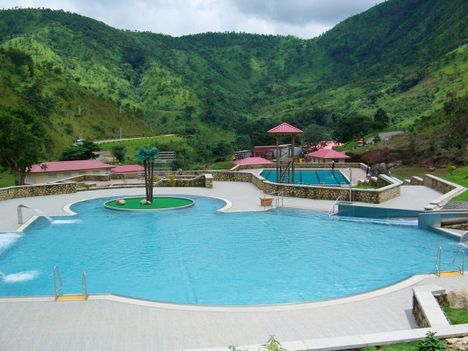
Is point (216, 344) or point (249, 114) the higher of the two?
point (249, 114)

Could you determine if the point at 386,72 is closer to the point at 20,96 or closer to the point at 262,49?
the point at 262,49

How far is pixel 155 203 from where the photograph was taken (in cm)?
2227

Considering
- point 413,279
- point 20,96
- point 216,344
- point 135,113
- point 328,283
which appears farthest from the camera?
point 135,113

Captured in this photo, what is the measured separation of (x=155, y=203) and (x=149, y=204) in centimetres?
50

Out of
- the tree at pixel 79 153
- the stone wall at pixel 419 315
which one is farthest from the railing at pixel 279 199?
the tree at pixel 79 153

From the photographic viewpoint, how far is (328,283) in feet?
36.2

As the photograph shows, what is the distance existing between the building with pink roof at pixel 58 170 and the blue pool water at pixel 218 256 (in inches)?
760

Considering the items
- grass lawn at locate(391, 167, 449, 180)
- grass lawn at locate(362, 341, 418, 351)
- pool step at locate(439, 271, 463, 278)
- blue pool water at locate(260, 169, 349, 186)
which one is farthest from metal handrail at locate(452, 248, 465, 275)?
grass lawn at locate(391, 167, 449, 180)

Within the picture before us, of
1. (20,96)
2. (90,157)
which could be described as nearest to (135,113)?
(20,96)

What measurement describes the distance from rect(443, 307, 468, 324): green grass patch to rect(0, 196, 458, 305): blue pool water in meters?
2.81

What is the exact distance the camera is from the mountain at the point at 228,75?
218 feet

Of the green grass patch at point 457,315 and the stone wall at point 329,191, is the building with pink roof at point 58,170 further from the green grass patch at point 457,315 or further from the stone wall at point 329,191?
the green grass patch at point 457,315

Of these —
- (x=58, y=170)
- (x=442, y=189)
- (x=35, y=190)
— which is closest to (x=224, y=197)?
(x=35, y=190)

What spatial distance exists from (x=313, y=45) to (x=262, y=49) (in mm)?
16357
